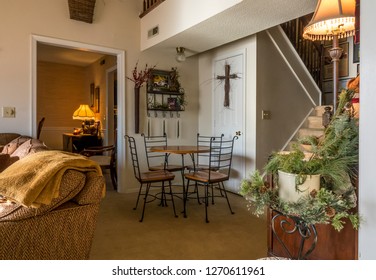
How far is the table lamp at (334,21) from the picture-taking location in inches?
60.2

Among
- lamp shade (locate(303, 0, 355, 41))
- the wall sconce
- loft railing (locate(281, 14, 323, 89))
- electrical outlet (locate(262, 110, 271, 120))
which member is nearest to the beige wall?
the wall sconce

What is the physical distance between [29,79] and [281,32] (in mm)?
3776

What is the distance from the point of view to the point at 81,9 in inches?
141

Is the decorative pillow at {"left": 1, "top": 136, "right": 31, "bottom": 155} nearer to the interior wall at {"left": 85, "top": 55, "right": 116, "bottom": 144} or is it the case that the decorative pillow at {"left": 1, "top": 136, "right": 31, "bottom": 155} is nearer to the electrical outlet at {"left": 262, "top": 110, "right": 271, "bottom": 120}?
the interior wall at {"left": 85, "top": 55, "right": 116, "bottom": 144}

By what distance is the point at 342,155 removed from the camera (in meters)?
1.13

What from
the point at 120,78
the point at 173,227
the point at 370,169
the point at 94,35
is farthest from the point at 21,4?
the point at 370,169

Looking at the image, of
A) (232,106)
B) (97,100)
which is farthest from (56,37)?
(97,100)

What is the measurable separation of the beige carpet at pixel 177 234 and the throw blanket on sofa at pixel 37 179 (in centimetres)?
94

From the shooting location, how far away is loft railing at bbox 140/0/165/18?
3.92 meters

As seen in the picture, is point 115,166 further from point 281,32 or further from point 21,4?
point 281,32

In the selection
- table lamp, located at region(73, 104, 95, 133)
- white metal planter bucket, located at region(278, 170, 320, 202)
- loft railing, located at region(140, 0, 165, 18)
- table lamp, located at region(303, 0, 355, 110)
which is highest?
loft railing, located at region(140, 0, 165, 18)

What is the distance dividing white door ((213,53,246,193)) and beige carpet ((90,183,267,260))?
767 millimetres

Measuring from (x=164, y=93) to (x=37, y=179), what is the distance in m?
3.27

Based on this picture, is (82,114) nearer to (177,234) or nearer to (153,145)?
(153,145)
